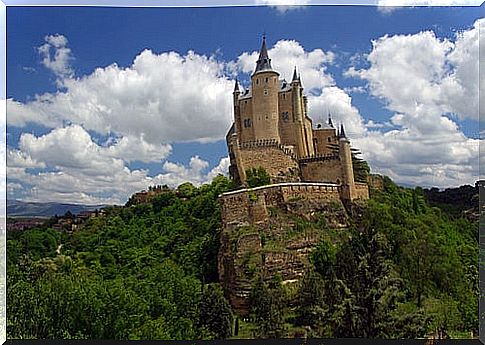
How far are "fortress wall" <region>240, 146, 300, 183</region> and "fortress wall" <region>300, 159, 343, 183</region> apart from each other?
99 millimetres

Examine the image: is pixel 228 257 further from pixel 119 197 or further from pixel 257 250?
pixel 119 197

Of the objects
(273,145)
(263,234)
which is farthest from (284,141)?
(263,234)

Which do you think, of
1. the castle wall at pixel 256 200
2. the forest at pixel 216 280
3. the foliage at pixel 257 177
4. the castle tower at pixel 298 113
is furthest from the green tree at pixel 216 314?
the castle tower at pixel 298 113

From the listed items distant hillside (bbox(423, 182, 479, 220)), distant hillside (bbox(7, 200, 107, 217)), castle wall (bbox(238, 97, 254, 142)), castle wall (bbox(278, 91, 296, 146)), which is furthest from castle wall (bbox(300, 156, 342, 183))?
distant hillside (bbox(7, 200, 107, 217))

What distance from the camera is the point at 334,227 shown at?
267 inches

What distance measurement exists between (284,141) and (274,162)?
0.34 m

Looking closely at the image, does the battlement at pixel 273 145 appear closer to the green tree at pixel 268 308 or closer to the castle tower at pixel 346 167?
the castle tower at pixel 346 167

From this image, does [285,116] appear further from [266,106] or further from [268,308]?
[268,308]

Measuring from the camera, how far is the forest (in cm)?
605

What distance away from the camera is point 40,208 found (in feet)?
20.6

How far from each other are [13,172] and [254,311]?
2647 mm

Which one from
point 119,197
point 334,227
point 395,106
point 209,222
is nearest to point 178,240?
point 209,222

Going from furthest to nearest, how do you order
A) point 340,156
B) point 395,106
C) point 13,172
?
point 340,156 < point 395,106 < point 13,172

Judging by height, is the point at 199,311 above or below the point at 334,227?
below
